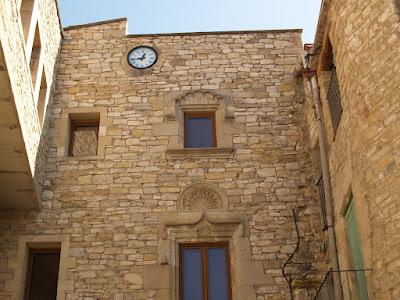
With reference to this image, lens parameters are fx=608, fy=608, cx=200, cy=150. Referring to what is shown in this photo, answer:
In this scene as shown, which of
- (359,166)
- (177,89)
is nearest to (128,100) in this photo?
(177,89)

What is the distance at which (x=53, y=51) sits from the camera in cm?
1167

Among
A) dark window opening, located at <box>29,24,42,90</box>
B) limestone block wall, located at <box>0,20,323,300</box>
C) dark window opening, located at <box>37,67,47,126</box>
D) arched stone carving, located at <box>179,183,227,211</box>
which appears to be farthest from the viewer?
dark window opening, located at <box>37,67,47,126</box>

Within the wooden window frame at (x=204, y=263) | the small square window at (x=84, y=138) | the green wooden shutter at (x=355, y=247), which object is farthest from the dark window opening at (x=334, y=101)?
the small square window at (x=84, y=138)

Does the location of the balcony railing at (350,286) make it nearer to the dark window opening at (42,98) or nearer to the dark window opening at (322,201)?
the dark window opening at (322,201)

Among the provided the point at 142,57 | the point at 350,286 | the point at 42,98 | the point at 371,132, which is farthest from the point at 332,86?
the point at 42,98

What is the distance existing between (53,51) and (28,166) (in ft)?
10.1

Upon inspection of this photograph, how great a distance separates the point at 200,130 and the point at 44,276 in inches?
150

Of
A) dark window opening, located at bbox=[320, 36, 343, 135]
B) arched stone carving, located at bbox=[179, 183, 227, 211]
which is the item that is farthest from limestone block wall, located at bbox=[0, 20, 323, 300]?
dark window opening, located at bbox=[320, 36, 343, 135]

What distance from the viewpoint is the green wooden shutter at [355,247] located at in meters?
Answer: 7.78

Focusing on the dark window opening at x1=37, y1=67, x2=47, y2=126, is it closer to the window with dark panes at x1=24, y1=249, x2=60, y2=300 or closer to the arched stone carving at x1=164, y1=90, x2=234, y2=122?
the arched stone carving at x1=164, y1=90, x2=234, y2=122

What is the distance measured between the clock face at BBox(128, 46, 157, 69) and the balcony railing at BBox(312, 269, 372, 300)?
18.5ft

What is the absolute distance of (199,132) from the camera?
11.4 metres

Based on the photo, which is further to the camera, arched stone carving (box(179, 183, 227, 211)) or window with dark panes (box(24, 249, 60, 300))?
arched stone carving (box(179, 183, 227, 211))

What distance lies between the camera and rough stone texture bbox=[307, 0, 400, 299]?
6910 millimetres
